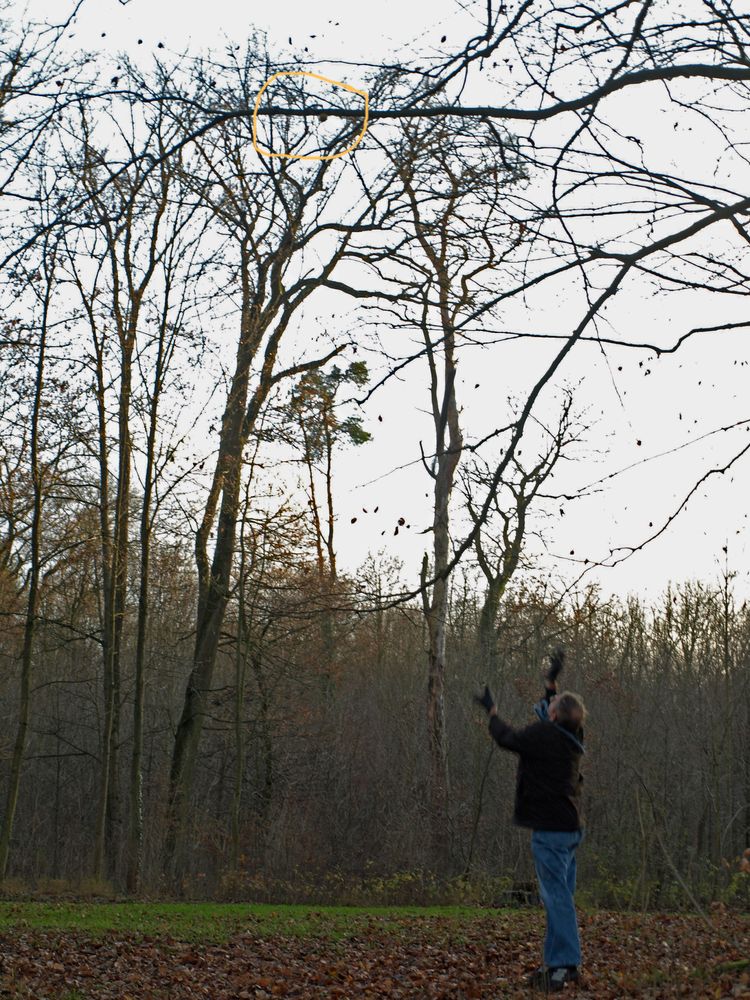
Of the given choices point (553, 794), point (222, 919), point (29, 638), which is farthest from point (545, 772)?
point (29, 638)

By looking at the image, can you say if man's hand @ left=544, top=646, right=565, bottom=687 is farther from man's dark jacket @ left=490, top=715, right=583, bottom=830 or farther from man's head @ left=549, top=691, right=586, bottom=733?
man's dark jacket @ left=490, top=715, right=583, bottom=830

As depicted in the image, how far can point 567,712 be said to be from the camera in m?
6.78

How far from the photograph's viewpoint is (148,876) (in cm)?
1989

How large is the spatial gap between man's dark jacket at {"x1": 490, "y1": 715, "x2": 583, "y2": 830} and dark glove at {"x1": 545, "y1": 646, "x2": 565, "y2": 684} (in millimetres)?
355

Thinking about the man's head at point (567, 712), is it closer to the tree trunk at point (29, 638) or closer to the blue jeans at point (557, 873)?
the blue jeans at point (557, 873)

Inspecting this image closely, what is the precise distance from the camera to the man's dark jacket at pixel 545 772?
668cm

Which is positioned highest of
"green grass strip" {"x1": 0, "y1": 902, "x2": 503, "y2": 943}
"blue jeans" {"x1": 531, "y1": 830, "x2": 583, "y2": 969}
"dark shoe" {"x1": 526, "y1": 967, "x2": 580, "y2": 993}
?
"blue jeans" {"x1": 531, "y1": 830, "x2": 583, "y2": 969}

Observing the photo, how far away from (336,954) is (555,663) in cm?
522

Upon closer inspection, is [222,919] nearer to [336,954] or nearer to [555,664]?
[336,954]

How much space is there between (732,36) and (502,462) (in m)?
2.61

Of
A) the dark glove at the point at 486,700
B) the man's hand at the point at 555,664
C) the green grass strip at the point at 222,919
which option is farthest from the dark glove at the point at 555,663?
the green grass strip at the point at 222,919

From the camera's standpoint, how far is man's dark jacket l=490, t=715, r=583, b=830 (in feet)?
21.9

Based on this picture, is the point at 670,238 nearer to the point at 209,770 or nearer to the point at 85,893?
the point at 85,893

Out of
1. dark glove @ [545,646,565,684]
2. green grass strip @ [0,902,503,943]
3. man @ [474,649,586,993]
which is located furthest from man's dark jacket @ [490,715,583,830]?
green grass strip @ [0,902,503,943]
